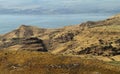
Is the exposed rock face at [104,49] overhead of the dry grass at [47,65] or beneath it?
beneath

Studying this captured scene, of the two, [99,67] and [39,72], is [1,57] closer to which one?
[39,72]

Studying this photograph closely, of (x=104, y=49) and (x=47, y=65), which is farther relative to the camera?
(x=104, y=49)

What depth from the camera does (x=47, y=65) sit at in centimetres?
3806

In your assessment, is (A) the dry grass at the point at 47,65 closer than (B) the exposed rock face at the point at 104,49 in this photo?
Yes

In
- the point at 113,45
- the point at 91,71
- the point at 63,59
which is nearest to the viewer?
the point at 91,71

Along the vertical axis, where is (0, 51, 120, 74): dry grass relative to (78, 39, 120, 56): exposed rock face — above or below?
above

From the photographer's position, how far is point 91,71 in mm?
36719

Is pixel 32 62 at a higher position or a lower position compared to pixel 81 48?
higher

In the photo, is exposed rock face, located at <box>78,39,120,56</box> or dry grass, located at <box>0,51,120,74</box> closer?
dry grass, located at <box>0,51,120,74</box>

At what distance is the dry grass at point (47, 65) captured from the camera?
3697 cm

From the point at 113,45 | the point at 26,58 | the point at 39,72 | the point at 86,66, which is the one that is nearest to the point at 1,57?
the point at 26,58

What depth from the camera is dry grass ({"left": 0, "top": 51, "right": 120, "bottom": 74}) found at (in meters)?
37.0

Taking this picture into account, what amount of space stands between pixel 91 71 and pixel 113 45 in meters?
149

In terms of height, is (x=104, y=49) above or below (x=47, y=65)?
below
